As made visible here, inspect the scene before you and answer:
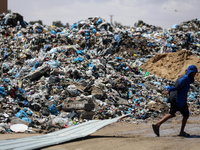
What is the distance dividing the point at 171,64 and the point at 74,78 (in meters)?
5.76

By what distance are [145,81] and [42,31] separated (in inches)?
249

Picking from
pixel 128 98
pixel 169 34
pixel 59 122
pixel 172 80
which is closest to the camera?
pixel 59 122

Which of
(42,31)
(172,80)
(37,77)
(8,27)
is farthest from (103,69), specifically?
(8,27)

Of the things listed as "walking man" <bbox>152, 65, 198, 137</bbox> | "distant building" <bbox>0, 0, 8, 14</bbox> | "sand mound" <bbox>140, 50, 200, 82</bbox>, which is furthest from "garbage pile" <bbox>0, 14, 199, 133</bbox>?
"distant building" <bbox>0, 0, 8, 14</bbox>

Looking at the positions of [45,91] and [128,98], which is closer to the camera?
[45,91]

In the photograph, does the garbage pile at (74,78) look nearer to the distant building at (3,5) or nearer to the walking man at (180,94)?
the walking man at (180,94)

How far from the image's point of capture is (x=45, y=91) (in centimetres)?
781

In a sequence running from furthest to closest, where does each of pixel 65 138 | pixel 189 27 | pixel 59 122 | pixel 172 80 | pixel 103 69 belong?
pixel 189 27 → pixel 172 80 → pixel 103 69 → pixel 59 122 → pixel 65 138

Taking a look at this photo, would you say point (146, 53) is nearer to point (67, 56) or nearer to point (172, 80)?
point (172, 80)

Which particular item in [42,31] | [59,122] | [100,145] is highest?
[42,31]

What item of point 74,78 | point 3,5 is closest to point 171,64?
point 74,78

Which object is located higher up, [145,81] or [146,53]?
[146,53]

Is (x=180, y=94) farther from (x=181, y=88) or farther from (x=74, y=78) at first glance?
(x=74, y=78)

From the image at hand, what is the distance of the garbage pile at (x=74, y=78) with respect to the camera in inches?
262
